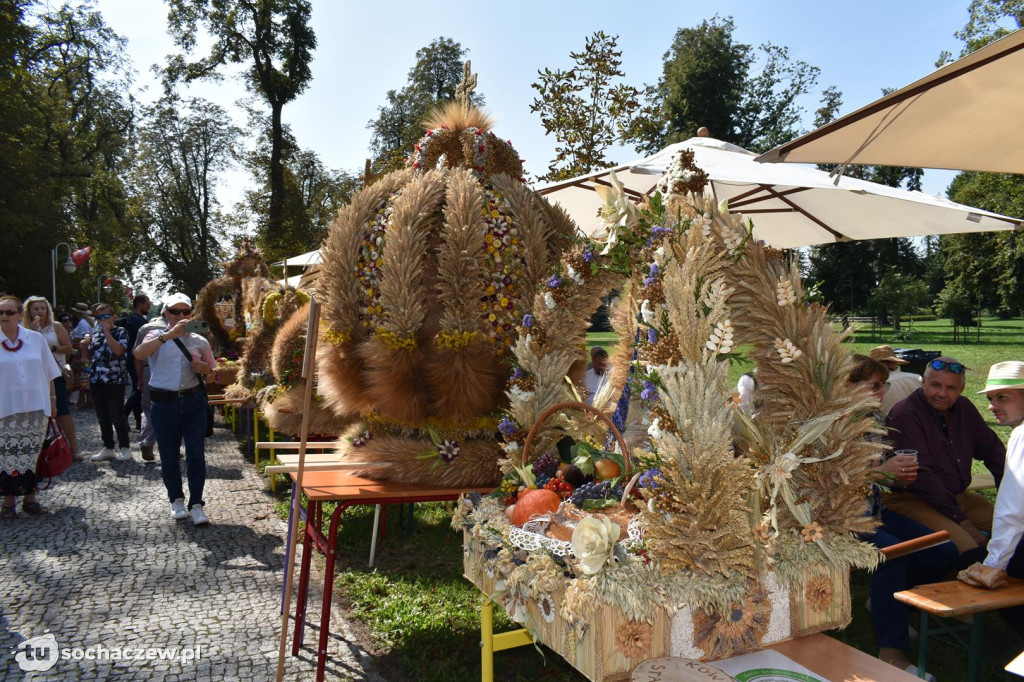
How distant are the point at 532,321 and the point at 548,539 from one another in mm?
1247

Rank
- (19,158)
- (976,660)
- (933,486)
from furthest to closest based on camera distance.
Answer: (19,158) → (933,486) → (976,660)

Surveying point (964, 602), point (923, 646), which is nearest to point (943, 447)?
point (923, 646)

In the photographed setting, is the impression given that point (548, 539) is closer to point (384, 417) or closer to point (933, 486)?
point (384, 417)

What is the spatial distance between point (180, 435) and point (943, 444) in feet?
19.2

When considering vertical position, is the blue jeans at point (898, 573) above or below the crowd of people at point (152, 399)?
below

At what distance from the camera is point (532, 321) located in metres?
3.28

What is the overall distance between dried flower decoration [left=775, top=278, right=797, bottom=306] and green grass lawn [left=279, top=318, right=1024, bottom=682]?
2.43ft

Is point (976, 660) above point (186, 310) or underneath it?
underneath

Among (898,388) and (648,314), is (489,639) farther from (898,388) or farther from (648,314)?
(898,388)

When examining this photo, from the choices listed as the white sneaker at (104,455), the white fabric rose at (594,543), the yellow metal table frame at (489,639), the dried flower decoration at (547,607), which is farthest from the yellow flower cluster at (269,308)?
the white fabric rose at (594,543)

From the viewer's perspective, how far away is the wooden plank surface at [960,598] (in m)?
2.88

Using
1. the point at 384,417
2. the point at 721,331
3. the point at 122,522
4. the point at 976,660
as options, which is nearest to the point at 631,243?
the point at 721,331

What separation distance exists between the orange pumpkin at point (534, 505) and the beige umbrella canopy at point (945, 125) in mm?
2033

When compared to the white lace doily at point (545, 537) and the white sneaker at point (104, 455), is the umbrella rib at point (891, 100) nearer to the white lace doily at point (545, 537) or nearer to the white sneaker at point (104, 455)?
the white lace doily at point (545, 537)
